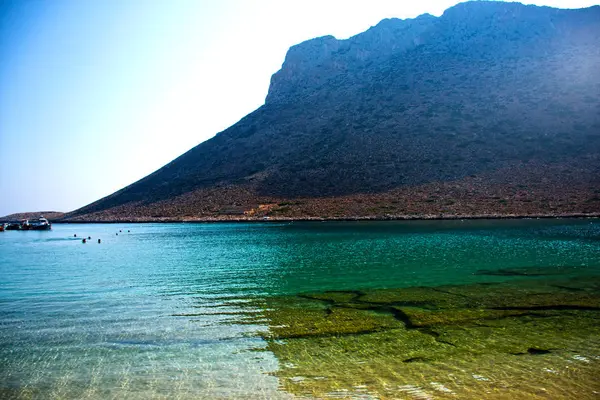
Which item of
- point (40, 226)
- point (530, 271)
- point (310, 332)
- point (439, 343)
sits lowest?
point (530, 271)

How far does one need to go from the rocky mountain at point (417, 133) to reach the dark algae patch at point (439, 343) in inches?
2549

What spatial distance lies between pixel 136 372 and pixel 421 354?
741cm

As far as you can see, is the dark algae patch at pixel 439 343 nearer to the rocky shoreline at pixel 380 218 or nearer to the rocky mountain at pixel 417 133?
the rocky shoreline at pixel 380 218

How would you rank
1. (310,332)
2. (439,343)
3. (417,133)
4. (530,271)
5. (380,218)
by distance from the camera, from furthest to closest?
(417,133)
(380,218)
(530,271)
(310,332)
(439,343)

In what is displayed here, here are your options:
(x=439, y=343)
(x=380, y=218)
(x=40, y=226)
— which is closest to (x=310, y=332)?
(x=439, y=343)

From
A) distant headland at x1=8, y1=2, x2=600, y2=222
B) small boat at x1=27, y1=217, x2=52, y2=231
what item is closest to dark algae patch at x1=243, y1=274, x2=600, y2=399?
distant headland at x1=8, y1=2, x2=600, y2=222

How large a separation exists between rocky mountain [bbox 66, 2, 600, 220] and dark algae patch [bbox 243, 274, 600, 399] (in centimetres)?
Result: 6473

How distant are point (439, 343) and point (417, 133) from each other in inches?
3864

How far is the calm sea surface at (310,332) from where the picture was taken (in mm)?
10281

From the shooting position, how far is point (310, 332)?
14336 mm

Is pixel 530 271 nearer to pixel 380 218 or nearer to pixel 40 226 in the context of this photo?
pixel 380 218

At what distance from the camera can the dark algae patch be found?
388 inches

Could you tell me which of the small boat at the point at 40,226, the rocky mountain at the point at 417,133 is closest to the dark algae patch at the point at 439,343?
the rocky mountain at the point at 417,133

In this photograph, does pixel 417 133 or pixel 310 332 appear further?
pixel 417 133
